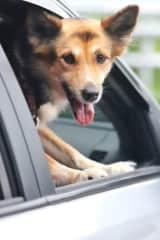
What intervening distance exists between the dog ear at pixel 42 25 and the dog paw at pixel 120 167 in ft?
2.38

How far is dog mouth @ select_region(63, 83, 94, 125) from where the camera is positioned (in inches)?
153

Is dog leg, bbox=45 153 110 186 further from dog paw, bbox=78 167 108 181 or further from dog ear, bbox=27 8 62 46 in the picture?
dog ear, bbox=27 8 62 46

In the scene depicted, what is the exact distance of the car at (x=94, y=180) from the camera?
8.87 ft

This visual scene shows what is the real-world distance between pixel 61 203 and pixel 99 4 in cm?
891

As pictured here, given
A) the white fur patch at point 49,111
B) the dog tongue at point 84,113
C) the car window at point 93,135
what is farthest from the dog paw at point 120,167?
the white fur patch at point 49,111

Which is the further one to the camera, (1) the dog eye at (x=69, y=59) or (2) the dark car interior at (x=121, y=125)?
(1) the dog eye at (x=69, y=59)

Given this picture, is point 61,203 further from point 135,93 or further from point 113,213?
point 135,93

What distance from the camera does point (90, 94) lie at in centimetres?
391

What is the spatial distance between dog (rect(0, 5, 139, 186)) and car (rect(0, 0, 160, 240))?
9cm

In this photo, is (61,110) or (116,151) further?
(61,110)

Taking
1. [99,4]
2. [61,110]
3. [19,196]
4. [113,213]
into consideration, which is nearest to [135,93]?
[61,110]

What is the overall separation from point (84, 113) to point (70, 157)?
216mm

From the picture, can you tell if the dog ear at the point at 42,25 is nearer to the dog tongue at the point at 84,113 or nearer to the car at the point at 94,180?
the car at the point at 94,180

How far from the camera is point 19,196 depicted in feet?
8.91
